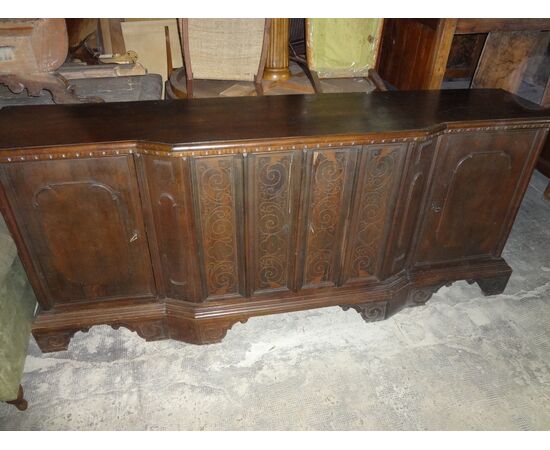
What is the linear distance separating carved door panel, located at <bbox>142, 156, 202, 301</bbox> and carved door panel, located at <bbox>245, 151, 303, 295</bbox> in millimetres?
238

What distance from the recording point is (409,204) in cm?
184

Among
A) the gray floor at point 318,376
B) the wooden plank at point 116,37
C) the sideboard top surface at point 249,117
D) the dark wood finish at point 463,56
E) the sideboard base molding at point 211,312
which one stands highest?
the sideboard top surface at point 249,117

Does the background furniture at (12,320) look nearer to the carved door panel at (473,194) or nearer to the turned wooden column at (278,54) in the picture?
the turned wooden column at (278,54)

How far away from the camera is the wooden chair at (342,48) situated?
2.32 meters

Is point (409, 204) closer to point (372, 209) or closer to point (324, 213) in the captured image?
point (372, 209)

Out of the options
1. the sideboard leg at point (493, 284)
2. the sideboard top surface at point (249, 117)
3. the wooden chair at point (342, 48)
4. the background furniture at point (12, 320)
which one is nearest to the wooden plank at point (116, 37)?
the wooden chair at point (342, 48)

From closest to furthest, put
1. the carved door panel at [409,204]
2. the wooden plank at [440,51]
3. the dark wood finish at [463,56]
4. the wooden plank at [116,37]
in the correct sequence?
the carved door panel at [409,204] → the wooden plank at [440,51] → the wooden plank at [116,37] → the dark wood finish at [463,56]

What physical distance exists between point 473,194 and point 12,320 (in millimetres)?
2103

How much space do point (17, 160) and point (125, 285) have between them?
0.67 metres

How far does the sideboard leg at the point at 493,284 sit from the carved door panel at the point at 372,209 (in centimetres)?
69

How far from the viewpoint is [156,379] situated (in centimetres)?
188

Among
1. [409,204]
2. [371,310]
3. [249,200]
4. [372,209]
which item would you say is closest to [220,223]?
[249,200]

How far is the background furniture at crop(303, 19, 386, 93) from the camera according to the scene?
2.32 meters
